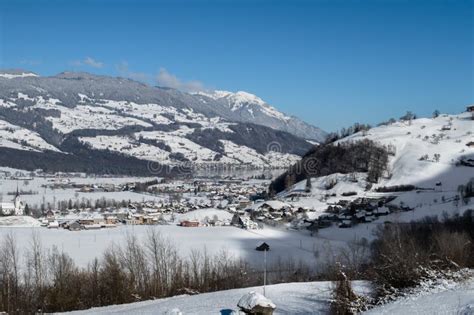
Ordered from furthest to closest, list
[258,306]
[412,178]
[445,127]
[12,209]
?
[445,127]
[12,209]
[412,178]
[258,306]

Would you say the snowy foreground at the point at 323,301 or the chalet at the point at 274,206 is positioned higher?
the snowy foreground at the point at 323,301

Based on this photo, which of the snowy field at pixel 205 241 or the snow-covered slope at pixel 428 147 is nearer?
the snowy field at pixel 205 241

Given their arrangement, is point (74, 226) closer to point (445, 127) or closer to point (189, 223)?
point (189, 223)

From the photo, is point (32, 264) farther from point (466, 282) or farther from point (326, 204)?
point (326, 204)

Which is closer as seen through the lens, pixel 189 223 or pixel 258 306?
pixel 258 306

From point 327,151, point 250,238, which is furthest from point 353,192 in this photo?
point 250,238

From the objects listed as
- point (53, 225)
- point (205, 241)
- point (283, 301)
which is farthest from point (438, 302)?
point (53, 225)

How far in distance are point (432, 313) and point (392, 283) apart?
3768mm

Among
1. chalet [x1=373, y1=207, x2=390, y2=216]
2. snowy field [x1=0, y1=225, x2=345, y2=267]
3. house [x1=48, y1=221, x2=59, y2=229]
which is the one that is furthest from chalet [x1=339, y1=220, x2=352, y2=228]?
house [x1=48, y1=221, x2=59, y2=229]

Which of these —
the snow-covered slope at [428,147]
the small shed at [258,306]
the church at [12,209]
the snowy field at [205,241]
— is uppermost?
the snow-covered slope at [428,147]

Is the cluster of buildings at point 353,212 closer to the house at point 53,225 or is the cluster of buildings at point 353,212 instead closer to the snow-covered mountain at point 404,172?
the snow-covered mountain at point 404,172

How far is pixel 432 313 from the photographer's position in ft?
40.1

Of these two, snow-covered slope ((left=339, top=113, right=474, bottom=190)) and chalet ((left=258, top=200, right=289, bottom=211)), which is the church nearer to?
chalet ((left=258, top=200, right=289, bottom=211))

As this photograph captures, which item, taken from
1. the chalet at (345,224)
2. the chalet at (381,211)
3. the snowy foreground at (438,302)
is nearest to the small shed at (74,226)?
the chalet at (345,224)
